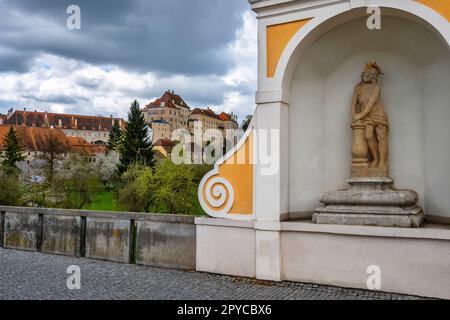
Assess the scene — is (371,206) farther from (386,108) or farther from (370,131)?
(386,108)

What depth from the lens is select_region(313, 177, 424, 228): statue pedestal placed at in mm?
5594

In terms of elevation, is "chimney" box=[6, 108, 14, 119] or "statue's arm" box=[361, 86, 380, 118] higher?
"chimney" box=[6, 108, 14, 119]

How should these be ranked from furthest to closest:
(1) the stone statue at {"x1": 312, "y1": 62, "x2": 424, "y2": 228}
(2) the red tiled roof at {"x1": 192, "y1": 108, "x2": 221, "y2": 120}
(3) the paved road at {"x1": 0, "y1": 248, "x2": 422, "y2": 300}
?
1. (2) the red tiled roof at {"x1": 192, "y1": 108, "x2": 221, "y2": 120}
2. (1) the stone statue at {"x1": 312, "y1": 62, "x2": 424, "y2": 228}
3. (3) the paved road at {"x1": 0, "y1": 248, "x2": 422, "y2": 300}

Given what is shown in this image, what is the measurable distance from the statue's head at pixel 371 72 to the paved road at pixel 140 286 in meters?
3.16

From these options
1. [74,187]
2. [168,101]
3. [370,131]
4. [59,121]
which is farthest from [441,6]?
[59,121]

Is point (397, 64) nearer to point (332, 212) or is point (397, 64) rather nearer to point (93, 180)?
point (332, 212)

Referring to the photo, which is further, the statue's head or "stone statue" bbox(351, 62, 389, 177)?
the statue's head

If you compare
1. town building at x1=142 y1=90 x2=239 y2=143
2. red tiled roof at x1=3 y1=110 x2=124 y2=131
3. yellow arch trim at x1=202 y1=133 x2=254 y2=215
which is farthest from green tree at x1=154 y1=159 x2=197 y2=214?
red tiled roof at x1=3 y1=110 x2=124 y2=131

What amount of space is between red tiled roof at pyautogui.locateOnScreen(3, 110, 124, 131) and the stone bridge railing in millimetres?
94743

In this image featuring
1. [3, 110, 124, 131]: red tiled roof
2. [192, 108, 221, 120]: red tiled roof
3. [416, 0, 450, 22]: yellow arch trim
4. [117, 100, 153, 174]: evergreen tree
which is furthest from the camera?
[3, 110, 124, 131]: red tiled roof

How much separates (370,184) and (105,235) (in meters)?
4.88

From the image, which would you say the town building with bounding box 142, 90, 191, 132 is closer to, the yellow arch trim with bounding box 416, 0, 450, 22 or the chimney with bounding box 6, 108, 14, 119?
the chimney with bounding box 6, 108, 14, 119
